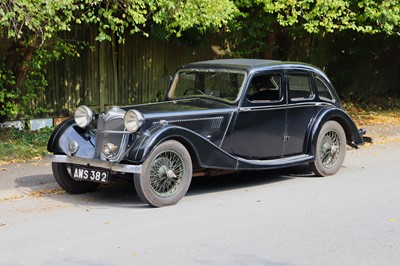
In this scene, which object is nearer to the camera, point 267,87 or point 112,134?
point 112,134

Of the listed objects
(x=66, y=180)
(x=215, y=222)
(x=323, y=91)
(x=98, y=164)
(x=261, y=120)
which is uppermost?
(x=323, y=91)

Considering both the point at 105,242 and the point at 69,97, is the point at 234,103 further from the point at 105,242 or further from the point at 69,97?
the point at 69,97

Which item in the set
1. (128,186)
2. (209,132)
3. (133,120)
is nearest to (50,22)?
(128,186)

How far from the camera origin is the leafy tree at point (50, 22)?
8.67m

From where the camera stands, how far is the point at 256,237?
6.04 metres

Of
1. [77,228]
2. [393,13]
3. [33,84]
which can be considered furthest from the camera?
[393,13]

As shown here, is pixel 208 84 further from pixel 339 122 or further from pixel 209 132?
pixel 339 122

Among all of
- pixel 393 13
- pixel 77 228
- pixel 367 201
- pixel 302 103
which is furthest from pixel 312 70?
pixel 393 13

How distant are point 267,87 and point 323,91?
1.20m

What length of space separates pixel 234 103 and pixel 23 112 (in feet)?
20.4

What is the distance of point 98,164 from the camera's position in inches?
282

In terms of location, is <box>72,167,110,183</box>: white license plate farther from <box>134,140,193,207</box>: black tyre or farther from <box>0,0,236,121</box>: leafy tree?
<box>0,0,236,121</box>: leafy tree

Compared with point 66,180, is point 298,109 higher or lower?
higher

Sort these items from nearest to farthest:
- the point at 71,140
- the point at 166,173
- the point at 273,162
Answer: the point at 166,173 < the point at 71,140 < the point at 273,162
